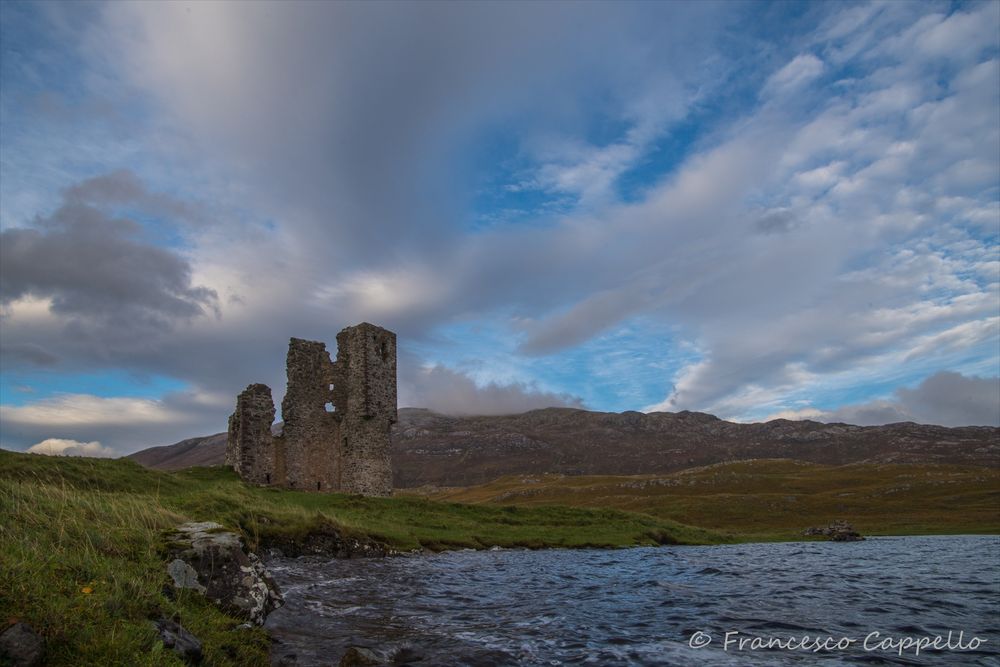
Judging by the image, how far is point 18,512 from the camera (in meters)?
9.35

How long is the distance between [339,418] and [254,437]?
717 cm

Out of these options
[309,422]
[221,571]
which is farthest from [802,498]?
[221,571]

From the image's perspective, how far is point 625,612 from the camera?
1400 centimetres

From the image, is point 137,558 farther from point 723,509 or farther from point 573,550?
point 723,509

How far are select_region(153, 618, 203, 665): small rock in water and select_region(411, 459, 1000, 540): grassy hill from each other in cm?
4585

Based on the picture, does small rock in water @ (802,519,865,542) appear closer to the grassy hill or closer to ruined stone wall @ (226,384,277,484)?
the grassy hill

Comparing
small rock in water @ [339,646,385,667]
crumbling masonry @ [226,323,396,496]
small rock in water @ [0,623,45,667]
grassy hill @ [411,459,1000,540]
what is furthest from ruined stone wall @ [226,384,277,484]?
small rock in water @ [0,623,45,667]

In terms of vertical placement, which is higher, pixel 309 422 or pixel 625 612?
pixel 309 422

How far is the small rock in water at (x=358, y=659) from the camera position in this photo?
8492 mm

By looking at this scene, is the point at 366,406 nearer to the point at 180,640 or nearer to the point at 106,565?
the point at 106,565

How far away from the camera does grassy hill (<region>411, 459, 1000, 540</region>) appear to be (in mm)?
54469

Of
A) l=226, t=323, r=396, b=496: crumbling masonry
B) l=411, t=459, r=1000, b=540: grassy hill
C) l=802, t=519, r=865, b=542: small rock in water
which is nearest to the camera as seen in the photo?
l=226, t=323, r=396, b=496: crumbling masonry

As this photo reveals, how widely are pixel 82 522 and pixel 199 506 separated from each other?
999 cm

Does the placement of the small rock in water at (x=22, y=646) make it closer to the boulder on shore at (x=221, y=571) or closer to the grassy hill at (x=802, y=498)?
the boulder on shore at (x=221, y=571)
